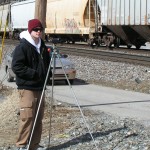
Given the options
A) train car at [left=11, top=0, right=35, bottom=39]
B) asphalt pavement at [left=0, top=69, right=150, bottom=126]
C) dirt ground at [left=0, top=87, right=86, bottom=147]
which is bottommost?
asphalt pavement at [left=0, top=69, right=150, bottom=126]

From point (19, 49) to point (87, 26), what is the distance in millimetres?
28374

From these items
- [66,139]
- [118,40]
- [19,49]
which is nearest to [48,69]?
[19,49]

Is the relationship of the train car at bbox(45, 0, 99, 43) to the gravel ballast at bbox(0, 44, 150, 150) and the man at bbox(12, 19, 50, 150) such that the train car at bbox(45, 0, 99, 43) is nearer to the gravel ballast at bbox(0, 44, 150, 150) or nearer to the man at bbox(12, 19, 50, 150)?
the gravel ballast at bbox(0, 44, 150, 150)

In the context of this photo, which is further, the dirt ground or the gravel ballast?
the dirt ground

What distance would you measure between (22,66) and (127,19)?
23177 millimetres

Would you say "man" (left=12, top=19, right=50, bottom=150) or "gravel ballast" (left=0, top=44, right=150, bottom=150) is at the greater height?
"man" (left=12, top=19, right=50, bottom=150)

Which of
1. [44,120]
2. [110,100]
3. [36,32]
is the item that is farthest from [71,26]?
[36,32]

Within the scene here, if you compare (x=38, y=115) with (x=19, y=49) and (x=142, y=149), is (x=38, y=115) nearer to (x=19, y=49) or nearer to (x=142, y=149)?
(x=19, y=49)

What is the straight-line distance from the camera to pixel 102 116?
32.2ft

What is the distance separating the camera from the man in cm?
675

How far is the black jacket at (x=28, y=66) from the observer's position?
673cm

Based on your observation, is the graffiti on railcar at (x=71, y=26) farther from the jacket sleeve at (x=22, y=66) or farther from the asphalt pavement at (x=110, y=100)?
the jacket sleeve at (x=22, y=66)

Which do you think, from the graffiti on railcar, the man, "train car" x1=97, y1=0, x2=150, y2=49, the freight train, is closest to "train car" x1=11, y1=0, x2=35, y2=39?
the freight train

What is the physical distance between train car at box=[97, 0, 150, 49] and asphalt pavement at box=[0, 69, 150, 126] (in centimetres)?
1157
